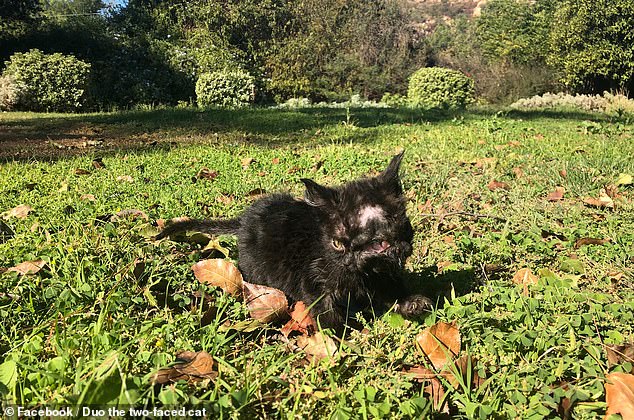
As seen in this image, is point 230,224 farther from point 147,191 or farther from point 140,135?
point 140,135

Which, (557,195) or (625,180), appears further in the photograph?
(625,180)

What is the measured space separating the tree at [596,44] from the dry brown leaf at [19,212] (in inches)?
975

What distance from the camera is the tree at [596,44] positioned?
22078 millimetres

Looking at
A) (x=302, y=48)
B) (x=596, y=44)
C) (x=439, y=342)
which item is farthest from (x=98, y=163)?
(x=596, y=44)

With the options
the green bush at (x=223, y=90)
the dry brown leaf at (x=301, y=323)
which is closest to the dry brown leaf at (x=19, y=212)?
the dry brown leaf at (x=301, y=323)

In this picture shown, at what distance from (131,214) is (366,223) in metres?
2.09

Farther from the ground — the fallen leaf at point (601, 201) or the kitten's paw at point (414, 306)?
the fallen leaf at point (601, 201)

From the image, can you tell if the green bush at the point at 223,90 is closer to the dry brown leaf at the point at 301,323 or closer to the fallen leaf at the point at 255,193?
the fallen leaf at the point at 255,193

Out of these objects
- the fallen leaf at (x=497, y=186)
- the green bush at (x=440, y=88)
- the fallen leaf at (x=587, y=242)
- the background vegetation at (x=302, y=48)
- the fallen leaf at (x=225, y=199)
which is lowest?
the fallen leaf at (x=587, y=242)

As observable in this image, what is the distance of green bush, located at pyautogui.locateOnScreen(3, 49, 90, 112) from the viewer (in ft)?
53.7

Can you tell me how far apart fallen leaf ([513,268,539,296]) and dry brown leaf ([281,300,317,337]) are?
1.32 m

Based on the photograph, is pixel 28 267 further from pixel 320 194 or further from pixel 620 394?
pixel 620 394

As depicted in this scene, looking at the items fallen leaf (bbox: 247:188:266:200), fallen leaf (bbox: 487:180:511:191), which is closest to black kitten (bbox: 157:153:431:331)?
fallen leaf (bbox: 247:188:266:200)

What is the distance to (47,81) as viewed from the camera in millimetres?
16469
